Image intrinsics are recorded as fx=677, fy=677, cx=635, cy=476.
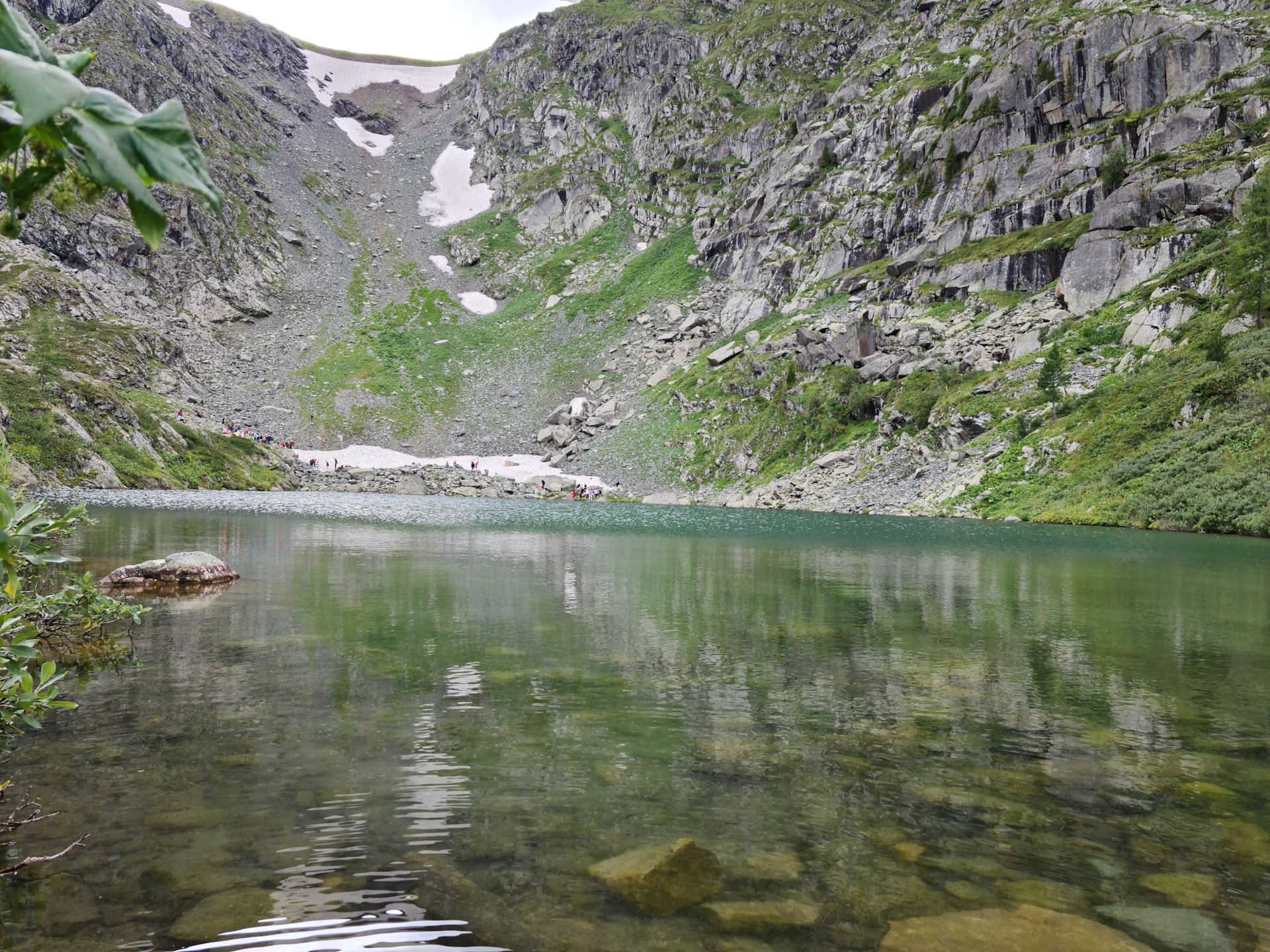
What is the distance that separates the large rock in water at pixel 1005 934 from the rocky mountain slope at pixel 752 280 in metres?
49.6

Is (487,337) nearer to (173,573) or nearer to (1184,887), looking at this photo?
(173,573)

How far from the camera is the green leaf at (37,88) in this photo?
116 cm

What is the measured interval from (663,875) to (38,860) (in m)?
5.03

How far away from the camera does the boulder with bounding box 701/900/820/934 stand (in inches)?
211

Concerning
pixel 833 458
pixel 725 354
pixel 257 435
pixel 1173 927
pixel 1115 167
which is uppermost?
pixel 1115 167

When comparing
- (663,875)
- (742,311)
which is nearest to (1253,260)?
(742,311)

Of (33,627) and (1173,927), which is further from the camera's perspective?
(1173,927)

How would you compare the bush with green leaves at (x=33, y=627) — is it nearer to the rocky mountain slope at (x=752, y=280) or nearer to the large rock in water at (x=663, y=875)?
the large rock in water at (x=663, y=875)

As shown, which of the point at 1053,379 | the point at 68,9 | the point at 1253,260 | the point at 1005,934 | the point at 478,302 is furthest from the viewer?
the point at 478,302

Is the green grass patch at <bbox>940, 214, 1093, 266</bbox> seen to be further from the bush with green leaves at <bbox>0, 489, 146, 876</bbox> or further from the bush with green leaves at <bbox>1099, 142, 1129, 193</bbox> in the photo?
the bush with green leaves at <bbox>0, 489, 146, 876</bbox>

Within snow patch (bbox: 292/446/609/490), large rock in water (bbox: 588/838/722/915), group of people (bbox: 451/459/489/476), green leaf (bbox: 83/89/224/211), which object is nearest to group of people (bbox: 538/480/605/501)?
snow patch (bbox: 292/446/609/490)

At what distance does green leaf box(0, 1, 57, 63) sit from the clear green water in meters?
5.70

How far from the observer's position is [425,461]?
115 m

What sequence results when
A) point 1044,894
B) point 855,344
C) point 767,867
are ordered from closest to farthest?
1. point 1044,894
2. point 767,867
3. point 855,344
